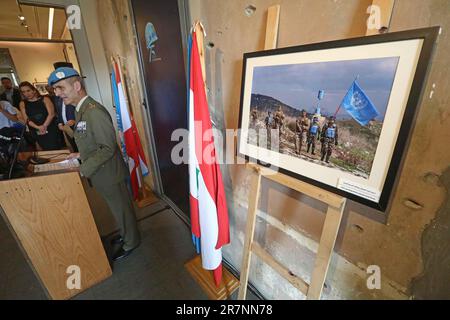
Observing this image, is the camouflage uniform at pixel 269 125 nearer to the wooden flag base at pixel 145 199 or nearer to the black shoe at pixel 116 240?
the black shoe at pixel 116 240

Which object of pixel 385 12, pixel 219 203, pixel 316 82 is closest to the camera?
pixel 385 12

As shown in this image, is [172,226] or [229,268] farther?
[172,226]

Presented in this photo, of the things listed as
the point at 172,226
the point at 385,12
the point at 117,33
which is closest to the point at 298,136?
the point at 385,12

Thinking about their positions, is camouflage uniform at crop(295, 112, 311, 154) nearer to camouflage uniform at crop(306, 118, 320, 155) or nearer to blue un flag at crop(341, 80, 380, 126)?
camouflage uniform at crop(306, 118, 320, 155)

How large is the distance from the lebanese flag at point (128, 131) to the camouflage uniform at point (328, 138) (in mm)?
2222

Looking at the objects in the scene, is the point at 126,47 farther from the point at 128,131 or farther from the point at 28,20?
the point at 28,20

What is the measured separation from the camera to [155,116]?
7.72ft

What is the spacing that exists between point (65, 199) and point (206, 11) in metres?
1.55

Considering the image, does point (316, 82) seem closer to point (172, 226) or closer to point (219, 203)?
point (219, 203)

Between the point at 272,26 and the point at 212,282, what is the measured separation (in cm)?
171

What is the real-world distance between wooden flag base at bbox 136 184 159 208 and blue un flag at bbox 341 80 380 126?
2613 millimetres

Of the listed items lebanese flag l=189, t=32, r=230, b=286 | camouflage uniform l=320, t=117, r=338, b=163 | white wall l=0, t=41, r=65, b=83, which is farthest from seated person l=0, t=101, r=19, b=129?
camouflage uniform l=320, t=117, r=338, b=163

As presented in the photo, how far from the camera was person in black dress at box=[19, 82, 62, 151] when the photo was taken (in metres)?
3.05

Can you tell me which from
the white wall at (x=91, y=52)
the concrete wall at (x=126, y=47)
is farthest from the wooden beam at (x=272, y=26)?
the white wall at (x=91, y=52)
